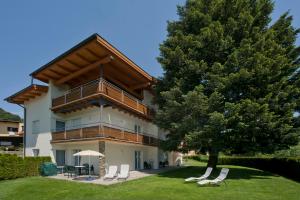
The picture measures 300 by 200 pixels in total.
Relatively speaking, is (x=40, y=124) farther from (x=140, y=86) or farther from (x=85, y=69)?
(x=140, y=86)

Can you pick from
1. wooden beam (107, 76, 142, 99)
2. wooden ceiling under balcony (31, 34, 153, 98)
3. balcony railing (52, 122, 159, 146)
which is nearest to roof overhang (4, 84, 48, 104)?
wooden ceiling under balcony (31, 34, 153, 98)

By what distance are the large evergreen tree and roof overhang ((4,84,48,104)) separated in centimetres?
1156

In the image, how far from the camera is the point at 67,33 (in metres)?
21.9

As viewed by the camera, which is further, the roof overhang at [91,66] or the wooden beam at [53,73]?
the wooden beam at [53,73]

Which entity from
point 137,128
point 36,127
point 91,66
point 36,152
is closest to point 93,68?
point 91,66

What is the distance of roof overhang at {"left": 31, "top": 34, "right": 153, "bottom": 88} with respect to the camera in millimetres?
20752

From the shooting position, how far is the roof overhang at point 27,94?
26.2m

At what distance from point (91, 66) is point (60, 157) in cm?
935

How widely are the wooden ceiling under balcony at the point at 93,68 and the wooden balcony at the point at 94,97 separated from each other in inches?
69.7

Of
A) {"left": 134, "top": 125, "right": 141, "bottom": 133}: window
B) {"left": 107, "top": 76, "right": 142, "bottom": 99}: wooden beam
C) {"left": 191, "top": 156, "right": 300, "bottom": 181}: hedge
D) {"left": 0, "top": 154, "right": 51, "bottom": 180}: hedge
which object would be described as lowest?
{"left": 191, "top": 156, "right": 300, "bottom": 181}: hedge

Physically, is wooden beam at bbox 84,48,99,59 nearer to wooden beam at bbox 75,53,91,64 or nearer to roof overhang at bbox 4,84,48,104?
wooden beam at bbox 75,53,91,64

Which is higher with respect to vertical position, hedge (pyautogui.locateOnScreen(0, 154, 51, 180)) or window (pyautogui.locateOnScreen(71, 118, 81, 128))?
window (pyautogui.locateOnScreen(71, 118, 81, 128))

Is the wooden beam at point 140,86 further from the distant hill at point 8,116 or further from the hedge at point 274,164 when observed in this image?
the distant hill at point 8,116

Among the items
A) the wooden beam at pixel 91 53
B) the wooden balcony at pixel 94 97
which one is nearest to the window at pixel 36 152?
the wooden balcony at pixel 94 97
